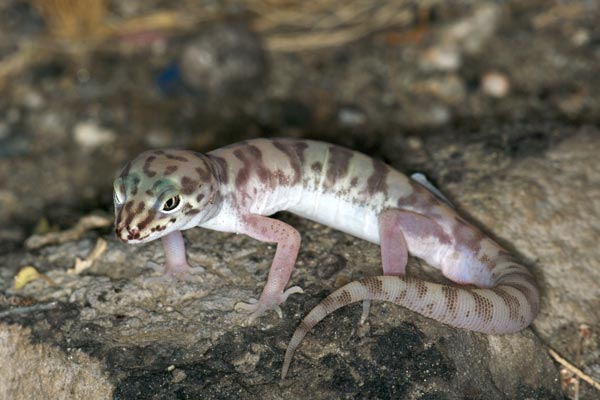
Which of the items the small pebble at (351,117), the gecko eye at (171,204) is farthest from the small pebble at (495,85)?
the gecko eye at (171,204)

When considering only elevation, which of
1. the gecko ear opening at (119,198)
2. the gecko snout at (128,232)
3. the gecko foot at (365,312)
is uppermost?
the gecko ear opening at (119,198)

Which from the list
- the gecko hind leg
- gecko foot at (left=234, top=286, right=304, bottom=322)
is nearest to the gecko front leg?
gecko foot at (left=234, top=286, right=304, bottom=322)

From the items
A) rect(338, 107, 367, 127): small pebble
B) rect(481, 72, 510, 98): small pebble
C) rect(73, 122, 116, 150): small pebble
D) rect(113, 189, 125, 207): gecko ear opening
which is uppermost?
rect(113, 189, 125, 207): gecko ear opening

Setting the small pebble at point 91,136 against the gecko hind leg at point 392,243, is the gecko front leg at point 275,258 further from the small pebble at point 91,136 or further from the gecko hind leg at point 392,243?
the small pebble at point 91,136

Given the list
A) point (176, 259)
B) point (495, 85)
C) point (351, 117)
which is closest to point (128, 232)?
point (176, 259)

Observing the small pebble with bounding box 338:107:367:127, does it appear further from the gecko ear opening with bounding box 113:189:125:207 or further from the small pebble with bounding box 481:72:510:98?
the gecko ear opening with bounding box 113:189:125:207

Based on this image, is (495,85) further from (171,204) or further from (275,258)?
(171,204)
